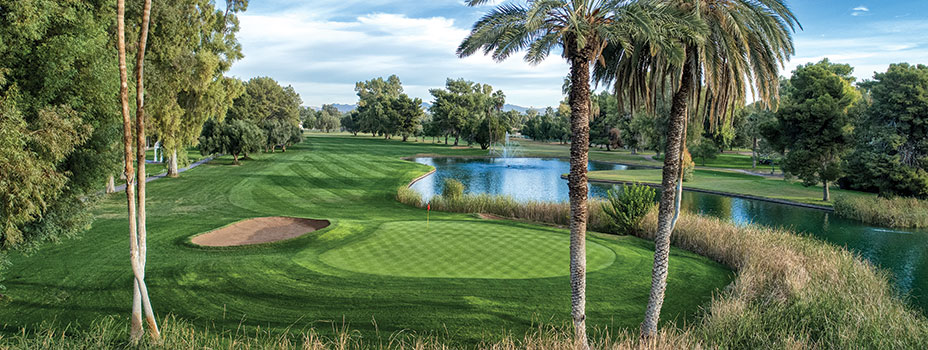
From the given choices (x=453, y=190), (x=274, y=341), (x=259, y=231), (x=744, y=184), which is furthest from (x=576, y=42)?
(x=744, y=184)

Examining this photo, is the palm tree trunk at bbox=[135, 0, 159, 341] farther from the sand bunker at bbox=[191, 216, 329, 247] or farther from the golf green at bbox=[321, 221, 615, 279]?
the sand bunker at bbox=[191, 216, 329, 247]

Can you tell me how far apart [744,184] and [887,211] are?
607 inches

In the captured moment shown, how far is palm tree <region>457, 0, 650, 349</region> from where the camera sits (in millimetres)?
8523

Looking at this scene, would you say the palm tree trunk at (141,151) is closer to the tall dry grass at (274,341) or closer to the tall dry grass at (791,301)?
the tall dry grass at (274,341)

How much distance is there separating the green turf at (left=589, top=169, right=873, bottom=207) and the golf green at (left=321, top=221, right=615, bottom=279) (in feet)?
88.1

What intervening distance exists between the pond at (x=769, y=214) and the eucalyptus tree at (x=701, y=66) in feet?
30.5

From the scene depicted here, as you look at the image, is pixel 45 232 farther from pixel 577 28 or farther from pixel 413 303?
pixel 577 28

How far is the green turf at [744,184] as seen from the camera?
36519 millimetres

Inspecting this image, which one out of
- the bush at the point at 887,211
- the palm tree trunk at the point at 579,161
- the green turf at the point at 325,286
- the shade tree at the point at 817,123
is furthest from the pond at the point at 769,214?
the palm tree trunk at the point at 579,161

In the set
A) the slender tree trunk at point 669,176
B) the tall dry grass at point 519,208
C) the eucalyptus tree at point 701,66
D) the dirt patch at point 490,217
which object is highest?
the eucalyptus tree at point 701,66

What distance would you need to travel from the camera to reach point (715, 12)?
1042 centimetres

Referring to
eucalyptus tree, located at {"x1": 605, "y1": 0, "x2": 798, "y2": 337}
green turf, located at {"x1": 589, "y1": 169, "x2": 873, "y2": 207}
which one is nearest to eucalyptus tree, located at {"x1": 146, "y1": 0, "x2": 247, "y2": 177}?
eucalyptus tree, located at {"x1": 605, "y1": 0, "x2": 798, "y2": 337}

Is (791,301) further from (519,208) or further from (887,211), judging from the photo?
(887,211)

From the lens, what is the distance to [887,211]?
27547mm
